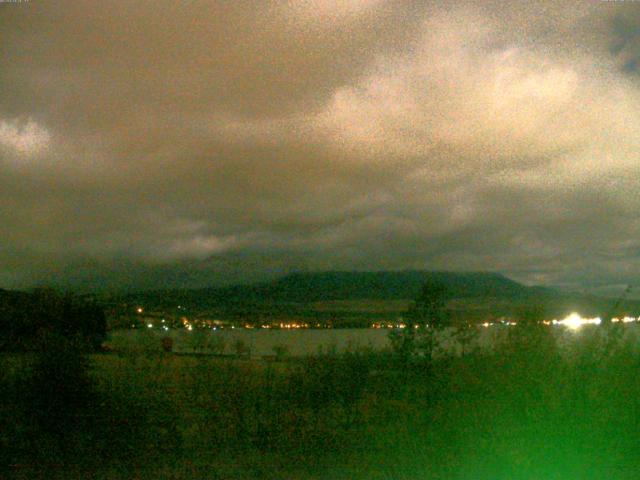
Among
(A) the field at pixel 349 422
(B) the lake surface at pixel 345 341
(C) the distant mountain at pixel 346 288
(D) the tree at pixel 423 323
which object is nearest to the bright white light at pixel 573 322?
(B) the lake surface at pixel 345 341

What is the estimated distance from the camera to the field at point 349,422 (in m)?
11.5

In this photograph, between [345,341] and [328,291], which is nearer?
[345,341]

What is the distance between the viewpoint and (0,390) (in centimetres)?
1455

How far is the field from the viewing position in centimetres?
1153

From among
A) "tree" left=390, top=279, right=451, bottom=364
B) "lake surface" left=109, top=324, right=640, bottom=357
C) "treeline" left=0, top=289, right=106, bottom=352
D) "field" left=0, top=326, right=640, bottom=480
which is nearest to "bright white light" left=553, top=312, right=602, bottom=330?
"lake surface" left=109, top=324, right=640, bottom=357

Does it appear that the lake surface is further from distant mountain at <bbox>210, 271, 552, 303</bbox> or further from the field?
distant mountain at <bbox>210, 271, 552, 303</bbox>

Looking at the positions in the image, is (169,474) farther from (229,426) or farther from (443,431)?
(443,431)

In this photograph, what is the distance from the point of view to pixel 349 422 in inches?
597

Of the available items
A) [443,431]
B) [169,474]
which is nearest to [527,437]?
[443,431]

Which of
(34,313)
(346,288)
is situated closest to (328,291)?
(346,288)

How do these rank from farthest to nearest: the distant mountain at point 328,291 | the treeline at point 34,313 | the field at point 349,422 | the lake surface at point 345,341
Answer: the distant mountain at point 328,291 < the treeline at point 34,313 < the lake surface at point 345,341 < the field at point 349,422

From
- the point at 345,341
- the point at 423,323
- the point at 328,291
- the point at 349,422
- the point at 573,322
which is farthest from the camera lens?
the point at 328,291

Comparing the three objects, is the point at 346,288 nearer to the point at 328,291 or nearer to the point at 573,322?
the point at 328,291

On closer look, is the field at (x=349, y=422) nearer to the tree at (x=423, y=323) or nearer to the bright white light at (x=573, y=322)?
the bright white light at (x=573, y=322)
